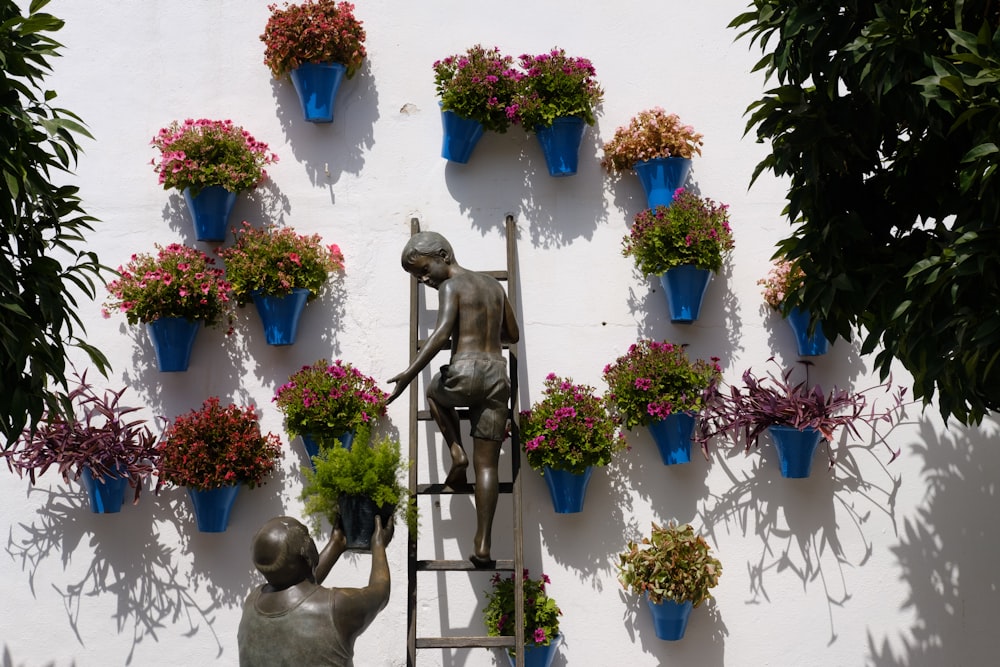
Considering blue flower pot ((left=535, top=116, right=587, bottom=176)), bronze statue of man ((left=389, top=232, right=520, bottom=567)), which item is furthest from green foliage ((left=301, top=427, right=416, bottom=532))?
blue flower pot ((left=535, top=116, right=587, bottom=176))

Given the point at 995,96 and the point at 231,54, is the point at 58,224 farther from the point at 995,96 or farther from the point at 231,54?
the point at 995,96

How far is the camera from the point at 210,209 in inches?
176

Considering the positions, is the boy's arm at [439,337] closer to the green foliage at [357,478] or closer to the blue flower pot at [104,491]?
the green foliage at [357,478]

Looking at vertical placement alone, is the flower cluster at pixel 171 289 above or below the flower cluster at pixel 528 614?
above

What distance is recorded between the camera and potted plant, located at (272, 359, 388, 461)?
13.9 ft

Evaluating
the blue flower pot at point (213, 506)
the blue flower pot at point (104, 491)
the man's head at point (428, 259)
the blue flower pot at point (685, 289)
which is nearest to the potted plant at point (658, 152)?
the blue flower pot at point (685, 289)

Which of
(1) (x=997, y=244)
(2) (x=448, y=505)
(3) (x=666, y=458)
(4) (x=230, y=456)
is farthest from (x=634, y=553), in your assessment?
(1) (x=997, y=244)

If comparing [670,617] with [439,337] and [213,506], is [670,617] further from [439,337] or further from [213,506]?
[213,506]

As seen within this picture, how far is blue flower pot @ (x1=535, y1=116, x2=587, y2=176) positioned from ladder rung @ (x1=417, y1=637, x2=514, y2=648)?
1.83m

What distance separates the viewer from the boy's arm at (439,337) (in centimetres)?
392

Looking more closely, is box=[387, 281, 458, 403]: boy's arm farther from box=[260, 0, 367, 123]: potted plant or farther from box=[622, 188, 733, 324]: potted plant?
box=[260, 0, 367, 123]: potted plant

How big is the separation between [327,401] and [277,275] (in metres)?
0.53

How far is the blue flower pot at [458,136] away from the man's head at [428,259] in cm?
57

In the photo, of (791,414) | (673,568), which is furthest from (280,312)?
(791,414)
